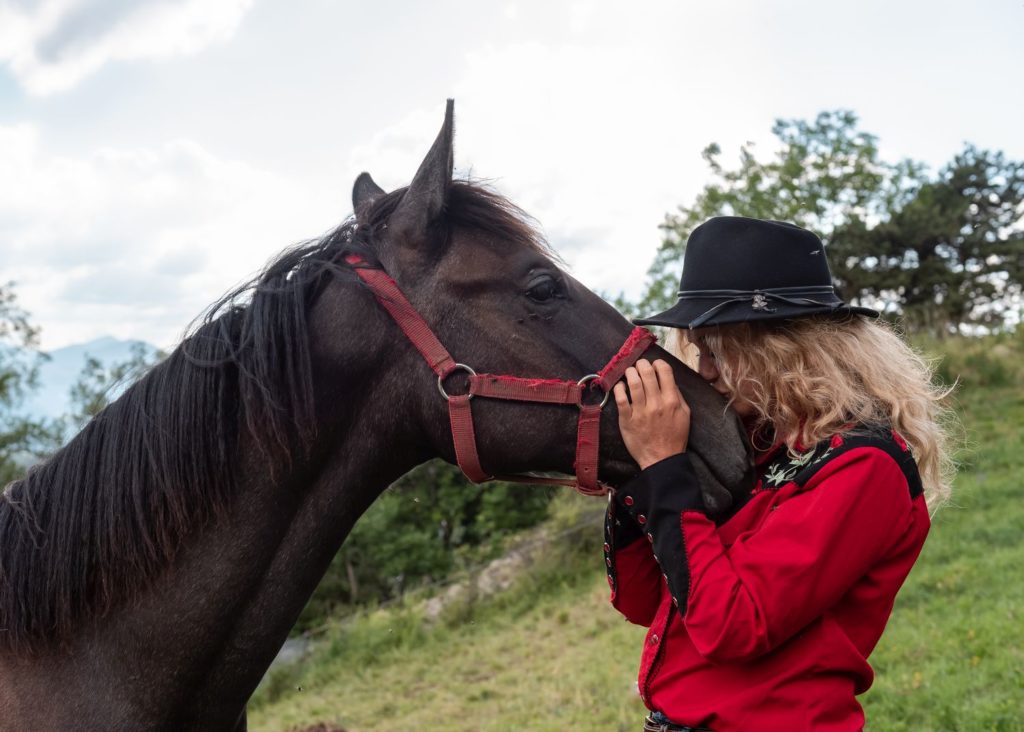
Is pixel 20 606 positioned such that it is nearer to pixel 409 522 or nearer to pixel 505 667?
pixel 505 667

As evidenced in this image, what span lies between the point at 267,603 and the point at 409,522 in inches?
745

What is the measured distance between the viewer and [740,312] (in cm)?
206

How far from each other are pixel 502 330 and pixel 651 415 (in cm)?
46

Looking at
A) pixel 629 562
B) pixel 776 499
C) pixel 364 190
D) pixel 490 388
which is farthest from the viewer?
pixel 364 190

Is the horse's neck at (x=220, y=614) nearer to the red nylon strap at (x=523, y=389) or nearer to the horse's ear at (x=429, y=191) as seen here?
the red nylon strap at (x=523, y=389)

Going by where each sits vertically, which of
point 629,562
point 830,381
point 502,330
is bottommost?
point 629,562

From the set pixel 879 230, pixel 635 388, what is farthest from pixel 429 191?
pixel 879 230

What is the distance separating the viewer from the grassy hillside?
18.2ft

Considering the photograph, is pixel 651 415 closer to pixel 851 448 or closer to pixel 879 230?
pixel 851 448

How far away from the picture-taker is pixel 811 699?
176 cm

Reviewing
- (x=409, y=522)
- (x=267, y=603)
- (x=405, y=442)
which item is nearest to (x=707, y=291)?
(x=405, y=442)

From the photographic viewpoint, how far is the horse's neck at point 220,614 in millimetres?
1926

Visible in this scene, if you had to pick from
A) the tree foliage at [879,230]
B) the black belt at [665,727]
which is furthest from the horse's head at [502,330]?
the tree foliage at [879,230]

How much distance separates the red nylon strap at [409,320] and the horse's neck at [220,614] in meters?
0.19
